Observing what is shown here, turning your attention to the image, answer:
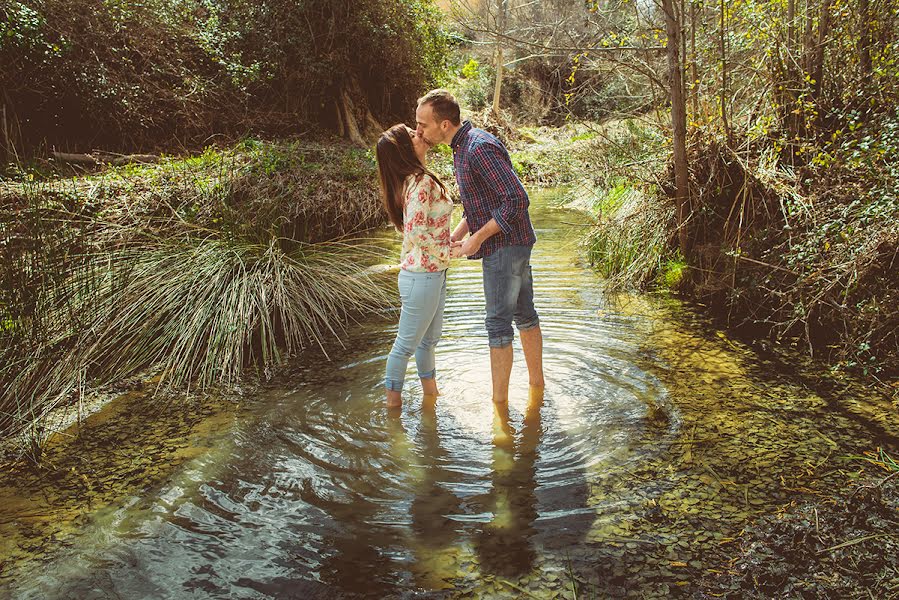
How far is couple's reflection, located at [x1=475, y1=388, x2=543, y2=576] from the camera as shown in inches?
96.1

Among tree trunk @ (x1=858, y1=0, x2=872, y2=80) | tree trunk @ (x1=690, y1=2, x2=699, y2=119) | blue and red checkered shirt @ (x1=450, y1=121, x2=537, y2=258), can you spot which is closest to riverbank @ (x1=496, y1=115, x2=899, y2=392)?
tree trunk @ (x1=690, y1=2, x2=699, y2=119)

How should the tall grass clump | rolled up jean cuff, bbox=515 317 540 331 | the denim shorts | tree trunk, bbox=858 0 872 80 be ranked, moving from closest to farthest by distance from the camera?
the denim shorts, rolled up jean cuff, bbox=515 317 540 331, tree trunk, bbox=858 0 872 80, the tall grass clump

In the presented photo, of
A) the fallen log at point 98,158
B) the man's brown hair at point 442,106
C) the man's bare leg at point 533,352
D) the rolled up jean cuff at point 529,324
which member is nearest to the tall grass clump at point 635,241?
the man's bare leg at point 533,352

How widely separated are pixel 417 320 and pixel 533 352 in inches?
31.2

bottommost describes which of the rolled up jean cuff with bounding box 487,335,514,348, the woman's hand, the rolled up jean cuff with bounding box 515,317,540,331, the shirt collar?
the rolled up jean cuff with bounding box 487,335,514,348

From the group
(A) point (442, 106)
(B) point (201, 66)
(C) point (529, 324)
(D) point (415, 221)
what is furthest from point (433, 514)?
(B) point (201, 66)

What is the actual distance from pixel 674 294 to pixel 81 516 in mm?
4948

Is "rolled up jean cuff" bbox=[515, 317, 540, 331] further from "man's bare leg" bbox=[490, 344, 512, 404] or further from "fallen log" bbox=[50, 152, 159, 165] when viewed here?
"fallen log" bbox=[50, 152, 159, 165]

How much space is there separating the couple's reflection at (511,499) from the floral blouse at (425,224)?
0.97 metres

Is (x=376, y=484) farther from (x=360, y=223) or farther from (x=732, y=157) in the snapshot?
(x=360, y=223)

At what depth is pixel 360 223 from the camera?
888 centimetres

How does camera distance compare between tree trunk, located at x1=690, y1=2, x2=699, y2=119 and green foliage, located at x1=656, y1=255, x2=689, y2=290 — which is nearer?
tree trunk, located at x1=690, y1=2, x2=699, y2=119

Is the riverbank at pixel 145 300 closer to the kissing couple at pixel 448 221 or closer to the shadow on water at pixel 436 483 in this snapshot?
the shadow on water at pixel 436 483

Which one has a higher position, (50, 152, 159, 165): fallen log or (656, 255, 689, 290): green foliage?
(50, 152, 159, 165): fallen log
